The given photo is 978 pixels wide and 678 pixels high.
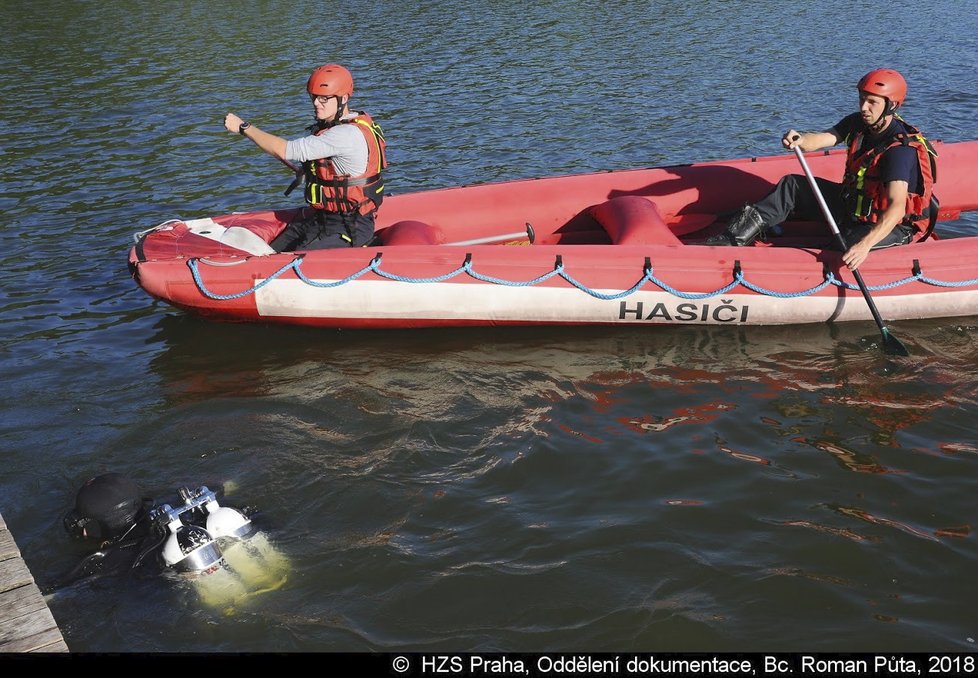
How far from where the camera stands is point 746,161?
7477mm

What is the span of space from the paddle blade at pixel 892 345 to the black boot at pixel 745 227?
1083 mm

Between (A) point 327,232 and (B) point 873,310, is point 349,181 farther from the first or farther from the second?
(B) point 873,310

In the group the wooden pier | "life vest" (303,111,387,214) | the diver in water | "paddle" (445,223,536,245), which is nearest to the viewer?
the wooden pier

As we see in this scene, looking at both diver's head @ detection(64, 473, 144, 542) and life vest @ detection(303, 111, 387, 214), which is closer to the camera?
diver's head @ detection(64, 473, 144, 542)

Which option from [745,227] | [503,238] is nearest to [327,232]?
[503,238]

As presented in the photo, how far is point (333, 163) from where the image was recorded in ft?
20.9

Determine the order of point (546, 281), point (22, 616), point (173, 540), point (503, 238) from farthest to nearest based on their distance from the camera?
1. point (503, 238)
2. point (546, 281)
3. point (173, 540)
4. point (22, 616)

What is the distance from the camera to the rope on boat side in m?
6.18

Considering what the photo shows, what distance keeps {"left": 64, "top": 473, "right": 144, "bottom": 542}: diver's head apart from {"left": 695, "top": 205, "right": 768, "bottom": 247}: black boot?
412cm

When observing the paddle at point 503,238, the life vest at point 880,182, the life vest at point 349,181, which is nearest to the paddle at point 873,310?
the life vest at point 880,182

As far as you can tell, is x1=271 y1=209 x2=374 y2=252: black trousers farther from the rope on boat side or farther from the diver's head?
the diver's head

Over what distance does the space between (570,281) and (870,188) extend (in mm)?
1946

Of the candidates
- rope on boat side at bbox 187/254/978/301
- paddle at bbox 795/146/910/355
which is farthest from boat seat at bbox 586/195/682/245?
paddle at bbox 795/146/910/355

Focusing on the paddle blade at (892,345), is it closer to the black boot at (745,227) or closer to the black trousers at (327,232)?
the black boot at (745,227)
